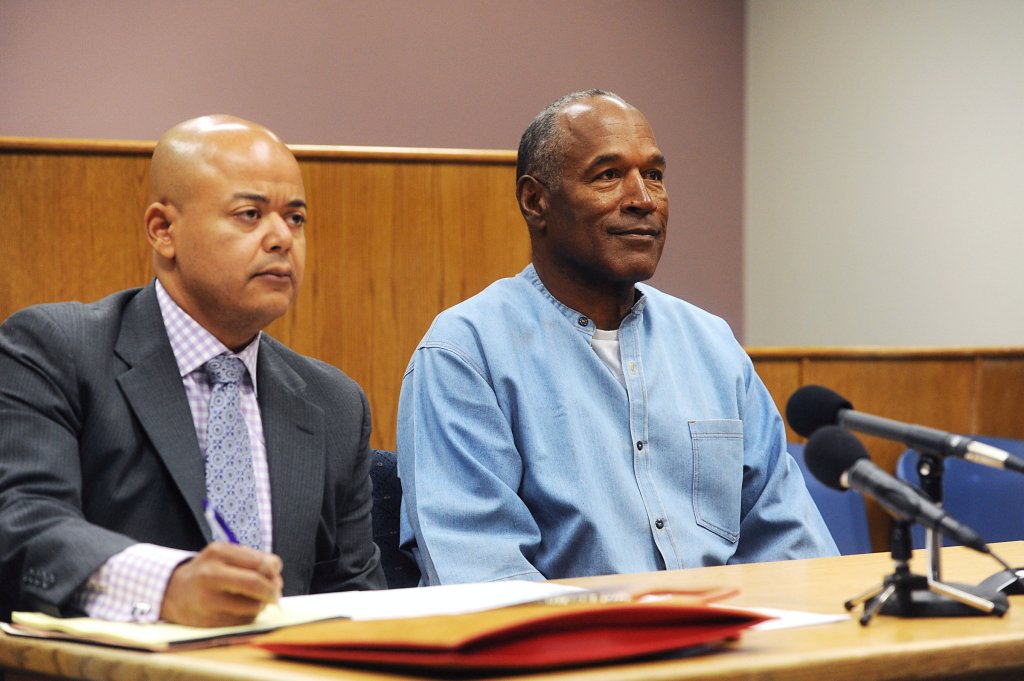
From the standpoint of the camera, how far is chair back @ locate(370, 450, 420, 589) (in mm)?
2192

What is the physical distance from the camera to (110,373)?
1.74 m

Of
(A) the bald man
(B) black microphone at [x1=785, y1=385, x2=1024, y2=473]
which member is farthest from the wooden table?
(A) the bald man

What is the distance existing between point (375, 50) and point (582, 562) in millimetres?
3090

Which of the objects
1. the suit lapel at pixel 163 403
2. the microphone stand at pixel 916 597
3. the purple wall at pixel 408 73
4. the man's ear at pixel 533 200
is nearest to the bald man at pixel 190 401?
the suit lapel at pixel 163 403

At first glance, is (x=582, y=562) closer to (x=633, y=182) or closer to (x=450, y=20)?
(x=633, y=182)

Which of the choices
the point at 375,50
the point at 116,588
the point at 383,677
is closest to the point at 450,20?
the point at 375,50

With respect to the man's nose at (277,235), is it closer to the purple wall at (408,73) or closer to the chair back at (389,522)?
the chair back at (389,522)

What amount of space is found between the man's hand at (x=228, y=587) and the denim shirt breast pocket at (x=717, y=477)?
1162 millimetres

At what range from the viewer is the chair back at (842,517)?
3.09m

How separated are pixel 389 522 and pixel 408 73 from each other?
292 centimetres

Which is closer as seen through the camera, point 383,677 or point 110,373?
point 383,677

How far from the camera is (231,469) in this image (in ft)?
5.73

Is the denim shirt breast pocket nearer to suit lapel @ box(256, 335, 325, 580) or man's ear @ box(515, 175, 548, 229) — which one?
man's ear @ box(515, 175, 548, 229)

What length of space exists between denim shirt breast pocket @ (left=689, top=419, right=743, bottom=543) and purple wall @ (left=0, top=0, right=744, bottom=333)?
2.76 meters
